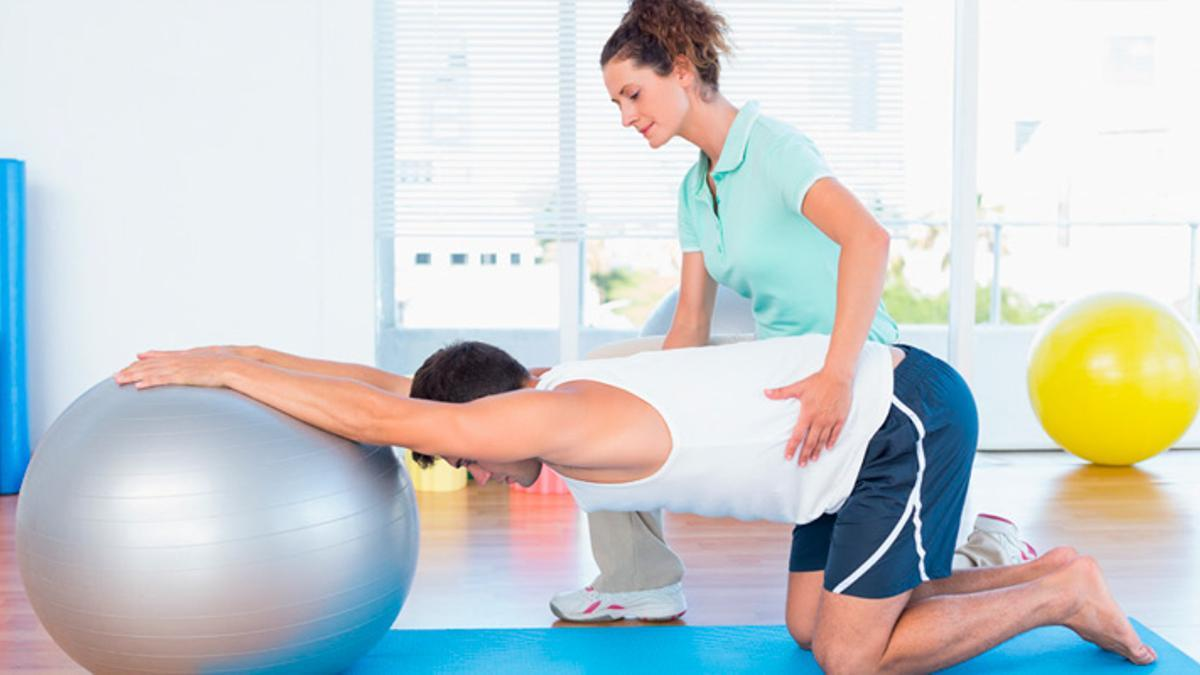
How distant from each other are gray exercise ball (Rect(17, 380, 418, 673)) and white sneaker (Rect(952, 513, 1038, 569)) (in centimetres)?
120

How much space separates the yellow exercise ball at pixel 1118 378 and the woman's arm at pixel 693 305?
202cm

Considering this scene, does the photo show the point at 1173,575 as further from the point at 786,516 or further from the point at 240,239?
the point at 240,239

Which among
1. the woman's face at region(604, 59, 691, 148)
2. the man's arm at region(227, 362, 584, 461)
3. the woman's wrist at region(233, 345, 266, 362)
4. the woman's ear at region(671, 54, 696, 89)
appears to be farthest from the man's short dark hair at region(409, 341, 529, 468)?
the woman's ear at region(671, 54, 696, 89)

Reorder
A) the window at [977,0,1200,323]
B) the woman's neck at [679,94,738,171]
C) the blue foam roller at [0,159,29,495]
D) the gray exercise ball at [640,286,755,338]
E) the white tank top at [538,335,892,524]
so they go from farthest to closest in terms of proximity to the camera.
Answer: the window at [977,0,1200,323] → the blue foam roller at [0,159,29,495] → the gray exercise ball at [640,286,755,338] → the woman's neck at [679,94,738,171] → the white tank top at [538,335,892,524]

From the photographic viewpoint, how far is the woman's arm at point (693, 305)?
2.49 metres

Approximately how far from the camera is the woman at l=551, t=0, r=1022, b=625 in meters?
1.88

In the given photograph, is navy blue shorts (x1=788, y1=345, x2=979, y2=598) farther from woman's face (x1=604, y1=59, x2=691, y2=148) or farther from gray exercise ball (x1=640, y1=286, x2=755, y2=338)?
gray exercise ball (x1=640, y1=286, x2=755, y2=338)

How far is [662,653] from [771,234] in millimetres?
765

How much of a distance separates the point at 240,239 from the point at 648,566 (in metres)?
2.10

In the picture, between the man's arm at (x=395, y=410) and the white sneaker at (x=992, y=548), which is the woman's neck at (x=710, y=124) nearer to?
the man's arm at (x=395, y=410)

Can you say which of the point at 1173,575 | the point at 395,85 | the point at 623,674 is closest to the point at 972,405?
the point at 623,674

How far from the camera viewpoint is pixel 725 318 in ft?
10.9

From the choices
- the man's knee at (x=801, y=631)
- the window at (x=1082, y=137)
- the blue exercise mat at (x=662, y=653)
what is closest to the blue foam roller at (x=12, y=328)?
the blue exercise mat at (x=662, y=653)

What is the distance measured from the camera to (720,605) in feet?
8.55
